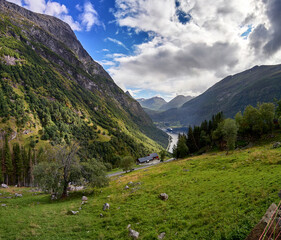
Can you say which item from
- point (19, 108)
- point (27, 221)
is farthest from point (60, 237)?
point (19, 108)

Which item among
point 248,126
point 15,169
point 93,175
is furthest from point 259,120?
point 15,169

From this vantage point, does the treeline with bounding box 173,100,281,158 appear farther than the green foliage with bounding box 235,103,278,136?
No

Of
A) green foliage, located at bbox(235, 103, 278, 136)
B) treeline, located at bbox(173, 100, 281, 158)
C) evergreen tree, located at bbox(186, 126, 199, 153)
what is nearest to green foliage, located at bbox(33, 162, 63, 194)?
treeline, located at bbox(173, 100, 281, 158)

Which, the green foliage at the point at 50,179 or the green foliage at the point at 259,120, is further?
the green foliage at the point at 259,120

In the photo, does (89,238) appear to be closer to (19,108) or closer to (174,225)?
(174,225)

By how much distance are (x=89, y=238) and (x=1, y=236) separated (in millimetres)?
9680

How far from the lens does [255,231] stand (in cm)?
748

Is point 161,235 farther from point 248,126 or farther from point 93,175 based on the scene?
point 248,126

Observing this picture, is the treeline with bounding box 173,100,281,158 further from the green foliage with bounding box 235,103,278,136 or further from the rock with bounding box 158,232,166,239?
the rock with bounding box 158,232,166,239

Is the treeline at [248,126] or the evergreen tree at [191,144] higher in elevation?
the treeline at [248,126]

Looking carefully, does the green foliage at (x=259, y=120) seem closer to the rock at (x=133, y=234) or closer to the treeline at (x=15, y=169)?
the rock at (x=133, y=234)

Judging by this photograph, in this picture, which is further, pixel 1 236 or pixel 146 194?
pixel 146 194

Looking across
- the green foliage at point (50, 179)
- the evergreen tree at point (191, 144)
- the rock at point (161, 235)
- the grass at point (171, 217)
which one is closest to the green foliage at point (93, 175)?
the green foliage at point (50, 179)

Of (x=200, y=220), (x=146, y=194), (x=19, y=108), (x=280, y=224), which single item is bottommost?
(x=146, y=194)
